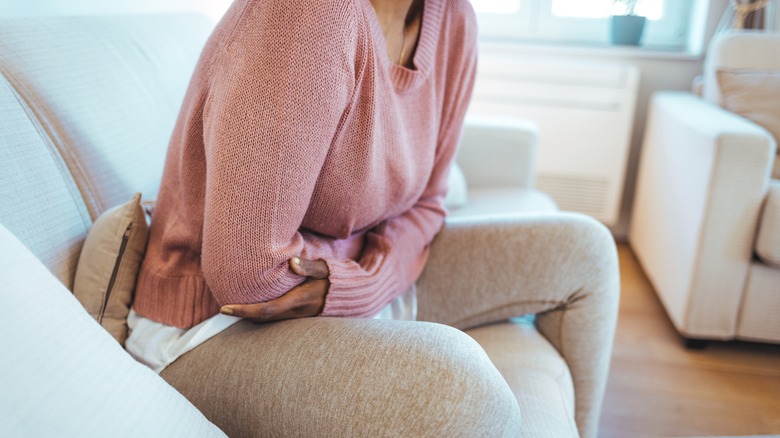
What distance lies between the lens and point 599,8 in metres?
2.49

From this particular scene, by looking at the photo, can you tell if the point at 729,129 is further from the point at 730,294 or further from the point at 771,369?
the point at 771,369

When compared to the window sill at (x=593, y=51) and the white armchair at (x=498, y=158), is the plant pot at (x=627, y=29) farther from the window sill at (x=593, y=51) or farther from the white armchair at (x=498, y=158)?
the white armchair at (x=498, y=158)

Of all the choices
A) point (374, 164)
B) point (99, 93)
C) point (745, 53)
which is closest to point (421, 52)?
point (374, 164)

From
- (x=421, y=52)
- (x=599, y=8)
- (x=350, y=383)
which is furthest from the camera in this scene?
(x=599, y=8)

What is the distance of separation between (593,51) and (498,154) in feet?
3.11

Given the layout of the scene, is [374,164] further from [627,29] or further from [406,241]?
[627,29]

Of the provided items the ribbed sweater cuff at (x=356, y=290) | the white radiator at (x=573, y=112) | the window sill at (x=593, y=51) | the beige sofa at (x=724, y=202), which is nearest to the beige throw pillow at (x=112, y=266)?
the ribbed sweater cuff at (x=356, y=290)

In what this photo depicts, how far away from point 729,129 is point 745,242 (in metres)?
0.29

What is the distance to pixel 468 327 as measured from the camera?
0.99m

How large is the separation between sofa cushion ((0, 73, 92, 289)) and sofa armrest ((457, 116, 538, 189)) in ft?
3.68

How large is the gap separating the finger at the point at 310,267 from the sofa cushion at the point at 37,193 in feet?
0.95

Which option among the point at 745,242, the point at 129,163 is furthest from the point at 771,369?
the point at 129,163

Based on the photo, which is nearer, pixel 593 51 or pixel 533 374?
pixel 533 374

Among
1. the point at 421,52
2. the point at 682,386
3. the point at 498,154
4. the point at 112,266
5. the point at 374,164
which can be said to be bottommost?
the point at 682,386
